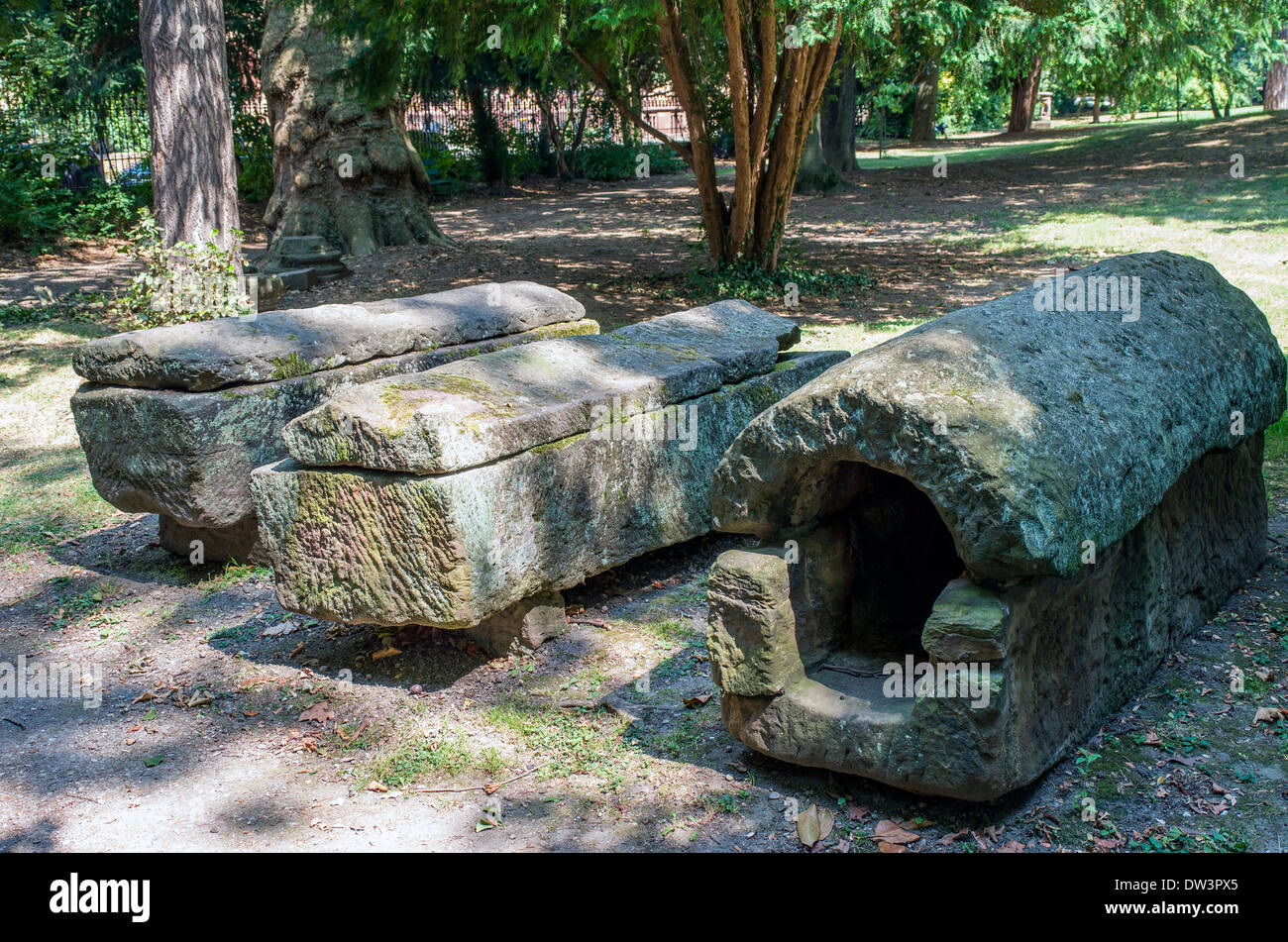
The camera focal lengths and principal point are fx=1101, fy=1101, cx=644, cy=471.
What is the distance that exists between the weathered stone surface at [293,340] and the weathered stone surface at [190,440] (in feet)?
0.24

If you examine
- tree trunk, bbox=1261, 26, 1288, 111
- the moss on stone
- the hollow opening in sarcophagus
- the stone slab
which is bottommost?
the hollow opening in sarcophagus

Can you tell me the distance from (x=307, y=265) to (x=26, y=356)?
363 cm

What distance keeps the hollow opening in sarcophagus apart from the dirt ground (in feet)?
1.65

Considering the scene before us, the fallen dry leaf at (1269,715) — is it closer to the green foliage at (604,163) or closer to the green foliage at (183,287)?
the green foliage at (183,287)

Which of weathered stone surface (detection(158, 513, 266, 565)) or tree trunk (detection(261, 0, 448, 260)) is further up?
tree trunk (detection(261, 0, 448, 260))

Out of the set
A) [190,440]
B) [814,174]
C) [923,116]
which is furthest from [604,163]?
[190,440]

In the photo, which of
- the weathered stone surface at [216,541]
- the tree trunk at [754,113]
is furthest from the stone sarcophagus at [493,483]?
the tree trunk at [754,113]

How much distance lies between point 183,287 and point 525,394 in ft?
18.2

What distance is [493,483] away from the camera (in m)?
4.10

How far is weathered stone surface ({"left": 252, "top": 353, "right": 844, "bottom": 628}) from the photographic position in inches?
157

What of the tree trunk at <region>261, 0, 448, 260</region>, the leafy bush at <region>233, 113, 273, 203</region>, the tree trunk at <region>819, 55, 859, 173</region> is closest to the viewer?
the tree trunk at <region>261, 0, 448, 260</region>

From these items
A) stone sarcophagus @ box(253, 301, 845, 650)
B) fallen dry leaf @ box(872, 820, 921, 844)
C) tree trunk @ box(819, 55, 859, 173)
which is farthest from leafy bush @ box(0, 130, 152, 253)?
fallen dry leaf @ box(872, 820, 921, 844)

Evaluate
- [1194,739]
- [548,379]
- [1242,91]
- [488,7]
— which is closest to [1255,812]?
A: [1194,739]

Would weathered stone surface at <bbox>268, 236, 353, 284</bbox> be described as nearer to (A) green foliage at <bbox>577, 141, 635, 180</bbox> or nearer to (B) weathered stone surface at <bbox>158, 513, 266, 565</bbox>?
(B) weathered stone surface at <bbox>158, 513, 266, 565</bbox>
